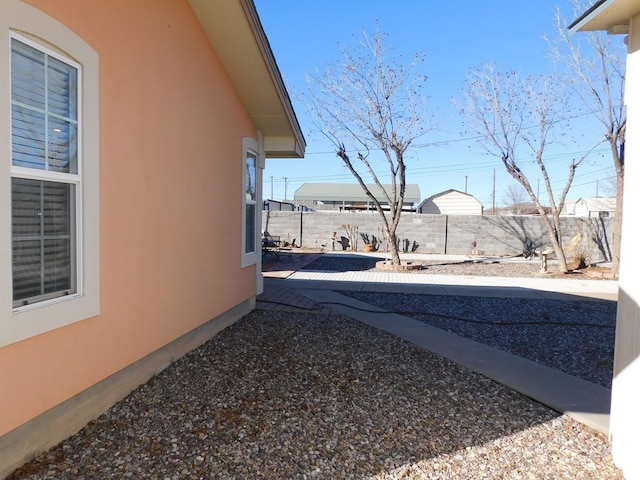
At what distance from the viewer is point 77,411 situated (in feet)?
10.7

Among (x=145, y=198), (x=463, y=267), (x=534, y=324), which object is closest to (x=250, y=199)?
(x=145, y=198)

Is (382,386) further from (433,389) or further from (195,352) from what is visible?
(195,352)

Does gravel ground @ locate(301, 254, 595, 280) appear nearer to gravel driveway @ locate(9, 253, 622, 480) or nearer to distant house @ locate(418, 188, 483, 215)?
gravel driveway @ locate(9, 253, 622, 480)

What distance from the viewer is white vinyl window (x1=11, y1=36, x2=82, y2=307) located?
109 inches

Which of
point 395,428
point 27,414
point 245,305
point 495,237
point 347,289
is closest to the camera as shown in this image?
point 27,414

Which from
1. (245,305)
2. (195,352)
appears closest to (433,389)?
(195,352)

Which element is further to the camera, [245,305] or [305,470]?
[245,305]

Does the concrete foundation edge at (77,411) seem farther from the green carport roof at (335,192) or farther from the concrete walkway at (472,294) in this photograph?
the green carport roof at (335,192)

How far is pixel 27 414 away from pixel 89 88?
2.37m

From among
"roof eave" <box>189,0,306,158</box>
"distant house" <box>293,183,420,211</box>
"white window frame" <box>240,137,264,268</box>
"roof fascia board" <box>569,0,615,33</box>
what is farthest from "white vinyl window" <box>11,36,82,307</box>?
"distant house" <box>293,183,420,211</box>

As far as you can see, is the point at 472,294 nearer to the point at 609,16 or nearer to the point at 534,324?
the point at 534,324

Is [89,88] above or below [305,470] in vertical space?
above

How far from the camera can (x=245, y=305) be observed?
7312 millimetres

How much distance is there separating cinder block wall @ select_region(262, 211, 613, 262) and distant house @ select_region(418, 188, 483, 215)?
21.1 m
